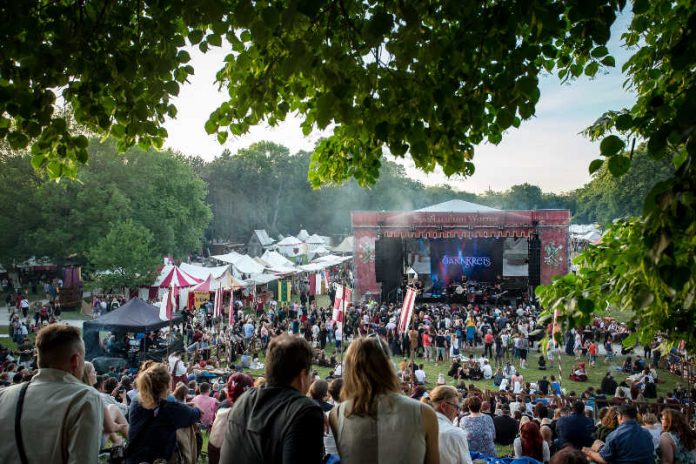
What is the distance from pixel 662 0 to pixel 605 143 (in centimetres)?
184

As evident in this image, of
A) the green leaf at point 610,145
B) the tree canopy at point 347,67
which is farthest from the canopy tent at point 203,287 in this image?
the green leaf at point 610,145

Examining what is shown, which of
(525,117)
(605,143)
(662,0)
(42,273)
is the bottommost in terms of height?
(42,273)

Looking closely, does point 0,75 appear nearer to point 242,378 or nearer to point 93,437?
point 93,437

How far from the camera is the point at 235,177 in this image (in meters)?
64.5

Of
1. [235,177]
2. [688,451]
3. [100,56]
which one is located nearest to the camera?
[100,56]

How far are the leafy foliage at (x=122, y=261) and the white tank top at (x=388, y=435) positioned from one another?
26.7 meters

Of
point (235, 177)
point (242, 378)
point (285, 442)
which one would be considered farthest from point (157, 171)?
point (285, 442)

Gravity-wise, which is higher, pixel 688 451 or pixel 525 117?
pixel 525 117

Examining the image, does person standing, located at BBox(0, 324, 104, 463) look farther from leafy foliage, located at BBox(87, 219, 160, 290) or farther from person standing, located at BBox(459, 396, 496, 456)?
leafy foliage, located at BBox(87, 219, 160, 290)

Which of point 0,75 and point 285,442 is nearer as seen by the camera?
point 285,442

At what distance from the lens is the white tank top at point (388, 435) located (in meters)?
2.21

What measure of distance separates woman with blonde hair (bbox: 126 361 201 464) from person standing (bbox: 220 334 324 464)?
74.6 inches

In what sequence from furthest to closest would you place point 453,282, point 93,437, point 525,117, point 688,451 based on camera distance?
point 453,282 < point 688,451 < point 525,117 < point 93,437

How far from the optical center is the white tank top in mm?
2205
